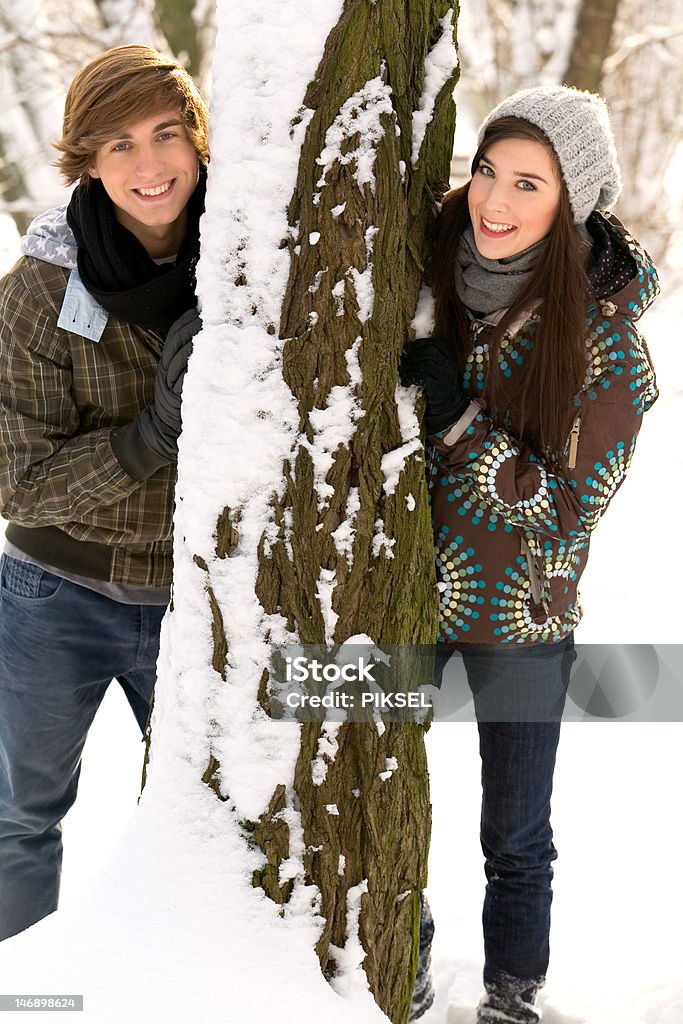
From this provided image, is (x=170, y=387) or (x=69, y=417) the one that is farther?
(x=69, y=417)

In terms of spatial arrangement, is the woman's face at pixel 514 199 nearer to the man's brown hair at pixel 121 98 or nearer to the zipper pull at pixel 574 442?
the zipper pull at pixel 574 442

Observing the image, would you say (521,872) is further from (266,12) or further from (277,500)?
(266,12)

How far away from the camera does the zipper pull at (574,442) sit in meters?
1.96

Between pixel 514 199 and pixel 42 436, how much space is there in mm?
1142

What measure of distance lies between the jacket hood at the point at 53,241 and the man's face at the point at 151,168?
177 millimetres

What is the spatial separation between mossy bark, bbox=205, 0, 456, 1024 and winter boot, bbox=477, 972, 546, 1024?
46 centimetres

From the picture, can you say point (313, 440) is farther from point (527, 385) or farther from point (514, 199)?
point (514, 199)

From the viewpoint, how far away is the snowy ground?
69.4 inches

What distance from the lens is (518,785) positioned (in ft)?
7.20

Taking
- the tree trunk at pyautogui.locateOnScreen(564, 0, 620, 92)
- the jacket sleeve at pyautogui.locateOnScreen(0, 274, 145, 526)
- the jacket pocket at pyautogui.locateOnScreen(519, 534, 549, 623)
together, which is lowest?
the jacket pocket at pyautogui.locateOnScreen(519, 534, 549, 623)

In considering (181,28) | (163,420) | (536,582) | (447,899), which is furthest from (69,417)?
(181,28)

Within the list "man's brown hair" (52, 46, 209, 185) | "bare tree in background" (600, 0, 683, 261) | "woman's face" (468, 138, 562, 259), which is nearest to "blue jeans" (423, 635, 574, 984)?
"woman's face" (468, 138, 562, 259)

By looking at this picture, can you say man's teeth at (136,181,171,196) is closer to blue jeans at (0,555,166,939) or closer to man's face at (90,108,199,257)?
man's face at (90,108,199,257)

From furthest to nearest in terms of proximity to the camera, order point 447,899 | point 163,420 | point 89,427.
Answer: point 447,899 < point 89,427 < point 163,420
